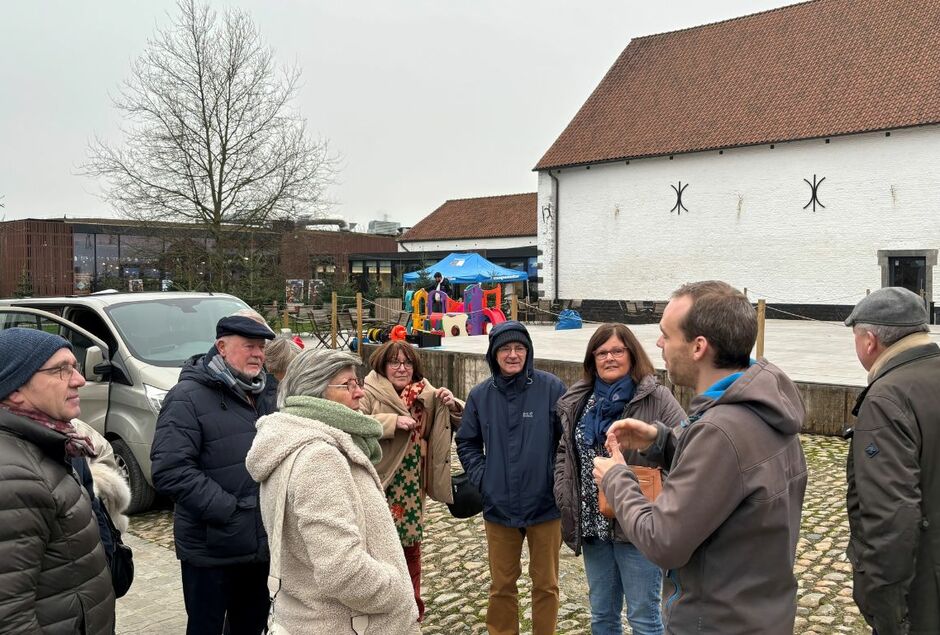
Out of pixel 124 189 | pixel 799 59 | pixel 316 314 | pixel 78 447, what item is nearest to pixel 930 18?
pixel 799 59

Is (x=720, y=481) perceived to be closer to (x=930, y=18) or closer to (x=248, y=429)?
(x=248, y=429)

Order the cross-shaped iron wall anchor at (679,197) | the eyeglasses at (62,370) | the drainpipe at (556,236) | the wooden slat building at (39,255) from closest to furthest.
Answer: the eyeglasses at (62,370) → the cross-shaped iron wall anchor at (679,197) → the drainpipe at (556,236) → the wooden slat building at (39,255)

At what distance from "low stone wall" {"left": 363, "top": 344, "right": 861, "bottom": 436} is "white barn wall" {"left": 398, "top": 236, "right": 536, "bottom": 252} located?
30569mm

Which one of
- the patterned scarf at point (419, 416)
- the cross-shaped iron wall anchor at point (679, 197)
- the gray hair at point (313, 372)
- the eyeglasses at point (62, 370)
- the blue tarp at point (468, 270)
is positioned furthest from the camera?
the cross-shaped iron wall anchor at point (679, 197)

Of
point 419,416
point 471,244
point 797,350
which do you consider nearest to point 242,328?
point 419,416

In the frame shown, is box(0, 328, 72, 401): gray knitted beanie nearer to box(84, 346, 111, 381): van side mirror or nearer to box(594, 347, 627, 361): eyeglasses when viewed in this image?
box(594, 347, 627, 361): eyeglasses

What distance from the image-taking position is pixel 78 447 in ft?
7.74

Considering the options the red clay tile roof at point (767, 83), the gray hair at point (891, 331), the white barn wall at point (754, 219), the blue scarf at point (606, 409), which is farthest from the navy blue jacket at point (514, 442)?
the white barn wall at point (754, 219)

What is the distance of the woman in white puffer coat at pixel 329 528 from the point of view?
2.24m

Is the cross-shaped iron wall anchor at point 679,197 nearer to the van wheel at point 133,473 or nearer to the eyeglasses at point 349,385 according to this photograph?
the van wheel at point 133,473

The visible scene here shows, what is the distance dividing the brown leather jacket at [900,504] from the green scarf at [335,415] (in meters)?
1.75

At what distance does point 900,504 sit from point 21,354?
9.58 ft

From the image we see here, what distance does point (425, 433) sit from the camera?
14.5 ft

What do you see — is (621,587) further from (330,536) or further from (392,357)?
(330,536)
